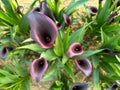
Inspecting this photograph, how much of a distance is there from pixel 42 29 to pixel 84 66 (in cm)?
37

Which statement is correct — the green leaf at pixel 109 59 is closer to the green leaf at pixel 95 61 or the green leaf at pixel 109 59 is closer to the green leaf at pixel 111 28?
the green leaf at pixel 95 61

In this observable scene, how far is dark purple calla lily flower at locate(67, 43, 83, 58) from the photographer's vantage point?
5.88ft

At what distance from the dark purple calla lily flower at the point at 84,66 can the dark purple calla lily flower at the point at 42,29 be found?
0.26m

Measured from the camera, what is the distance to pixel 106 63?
224 centimetres

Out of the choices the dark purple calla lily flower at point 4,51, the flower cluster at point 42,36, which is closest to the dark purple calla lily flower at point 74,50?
the flower cluster at point 42,36

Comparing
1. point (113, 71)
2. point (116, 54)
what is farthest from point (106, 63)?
point (116, 54)

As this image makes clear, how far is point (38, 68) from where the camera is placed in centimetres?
185

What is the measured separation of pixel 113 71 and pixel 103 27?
0.35 m

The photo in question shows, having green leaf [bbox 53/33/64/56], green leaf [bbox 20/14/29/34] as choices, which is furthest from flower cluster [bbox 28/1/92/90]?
green leaf [bbox 20/14/29/34]

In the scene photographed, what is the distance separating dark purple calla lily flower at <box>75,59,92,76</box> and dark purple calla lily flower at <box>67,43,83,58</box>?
0.14 meters

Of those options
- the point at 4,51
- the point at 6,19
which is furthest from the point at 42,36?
the point at 6,19

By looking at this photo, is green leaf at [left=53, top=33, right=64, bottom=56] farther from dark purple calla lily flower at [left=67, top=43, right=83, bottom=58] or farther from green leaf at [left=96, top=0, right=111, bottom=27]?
green leaf at [left=96, top=0, right=111, bottom=27]

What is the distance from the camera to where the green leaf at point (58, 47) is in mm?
1984

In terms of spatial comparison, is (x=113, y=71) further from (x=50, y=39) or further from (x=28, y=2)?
(x=28, y=2)
